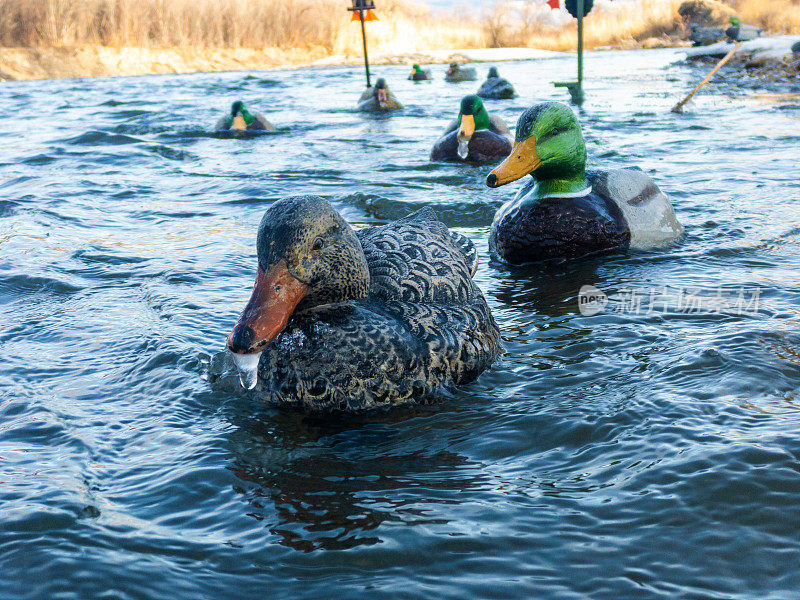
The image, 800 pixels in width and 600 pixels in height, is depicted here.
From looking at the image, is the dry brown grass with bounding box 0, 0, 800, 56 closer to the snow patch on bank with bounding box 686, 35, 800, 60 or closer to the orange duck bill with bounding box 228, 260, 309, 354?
the snow patch on bank with bounding box 686, 35, 800, 60

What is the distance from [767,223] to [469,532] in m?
4.85

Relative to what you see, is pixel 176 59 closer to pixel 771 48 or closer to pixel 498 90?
pixel 498 90

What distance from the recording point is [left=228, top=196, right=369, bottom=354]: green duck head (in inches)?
135

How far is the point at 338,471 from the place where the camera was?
3268mm

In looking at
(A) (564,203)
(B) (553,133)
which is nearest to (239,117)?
(B) (553,133)

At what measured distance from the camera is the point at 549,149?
19.2 ft

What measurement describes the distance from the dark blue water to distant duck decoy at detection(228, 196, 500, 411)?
0.48 feet

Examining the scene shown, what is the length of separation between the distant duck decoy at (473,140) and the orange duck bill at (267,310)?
6.37 m

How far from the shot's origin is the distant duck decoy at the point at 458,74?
24438 millimetres

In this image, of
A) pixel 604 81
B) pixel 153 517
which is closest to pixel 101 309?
pixel 153 517

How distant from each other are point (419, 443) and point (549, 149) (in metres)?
3.04

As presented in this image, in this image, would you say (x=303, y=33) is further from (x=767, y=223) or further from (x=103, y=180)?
(x=767, y=223)

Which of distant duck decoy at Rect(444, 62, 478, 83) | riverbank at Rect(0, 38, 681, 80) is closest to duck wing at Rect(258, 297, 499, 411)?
distant duck decoy at Rect(444, 62, 478, 83)

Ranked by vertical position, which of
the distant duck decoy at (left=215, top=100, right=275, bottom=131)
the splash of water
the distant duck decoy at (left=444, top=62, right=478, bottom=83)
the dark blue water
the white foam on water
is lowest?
the dark blue water
